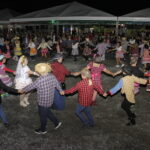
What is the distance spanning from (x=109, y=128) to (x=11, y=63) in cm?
877

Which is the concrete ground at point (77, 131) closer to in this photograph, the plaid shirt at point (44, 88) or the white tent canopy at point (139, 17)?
the plaid shirt at point (44, 88)

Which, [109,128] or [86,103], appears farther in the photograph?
[109,128]

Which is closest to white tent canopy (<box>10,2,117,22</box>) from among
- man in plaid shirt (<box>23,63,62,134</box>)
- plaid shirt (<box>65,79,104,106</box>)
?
plaid shirt (<box>65,79,104,106</box>)

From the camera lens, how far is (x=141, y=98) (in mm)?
6871

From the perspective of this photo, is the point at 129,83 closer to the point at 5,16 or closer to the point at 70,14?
the point at 70,14

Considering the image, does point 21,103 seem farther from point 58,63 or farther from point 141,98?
point 141,98

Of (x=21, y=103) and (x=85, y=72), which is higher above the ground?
(x=85, y=72)

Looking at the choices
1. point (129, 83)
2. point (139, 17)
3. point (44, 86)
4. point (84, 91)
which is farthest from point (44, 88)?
point (139, 17)

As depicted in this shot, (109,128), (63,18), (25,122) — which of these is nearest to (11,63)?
(63,18)

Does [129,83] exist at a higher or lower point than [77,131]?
higher

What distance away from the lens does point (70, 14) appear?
1215cm

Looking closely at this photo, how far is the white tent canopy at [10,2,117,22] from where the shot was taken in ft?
38.4

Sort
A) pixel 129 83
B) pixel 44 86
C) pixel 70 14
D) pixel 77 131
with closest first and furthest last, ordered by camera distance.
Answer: pixel 44 86, pixel 129 83, pixel 77 131, pixel 70 14

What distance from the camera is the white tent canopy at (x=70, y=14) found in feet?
38.4
